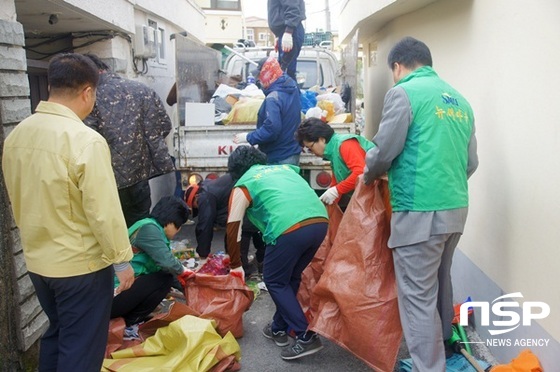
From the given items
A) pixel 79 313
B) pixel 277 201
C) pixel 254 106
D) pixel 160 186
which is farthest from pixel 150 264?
pixel 160 186

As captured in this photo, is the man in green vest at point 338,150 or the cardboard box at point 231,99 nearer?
the man in green vest at point 338,150

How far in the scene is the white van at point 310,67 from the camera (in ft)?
26.0

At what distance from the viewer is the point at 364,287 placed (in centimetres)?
310

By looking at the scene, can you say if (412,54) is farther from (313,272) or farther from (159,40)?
(159,40)

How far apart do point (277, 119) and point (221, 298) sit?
1836mm

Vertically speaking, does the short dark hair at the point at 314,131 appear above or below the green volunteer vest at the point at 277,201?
above

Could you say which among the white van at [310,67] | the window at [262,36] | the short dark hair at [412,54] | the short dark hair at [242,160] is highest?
the window at [262,36]

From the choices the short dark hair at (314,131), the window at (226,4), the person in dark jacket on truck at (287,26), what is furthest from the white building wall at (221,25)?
the short dark hair at (314,131)

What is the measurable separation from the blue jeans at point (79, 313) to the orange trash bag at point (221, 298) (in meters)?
1.13

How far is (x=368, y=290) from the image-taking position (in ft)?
10.1

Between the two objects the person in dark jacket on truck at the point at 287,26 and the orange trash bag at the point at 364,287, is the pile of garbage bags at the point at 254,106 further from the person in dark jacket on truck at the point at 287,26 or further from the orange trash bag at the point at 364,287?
the orange trash bag at the point at 364,287

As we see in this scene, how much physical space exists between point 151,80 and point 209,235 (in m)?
3.40

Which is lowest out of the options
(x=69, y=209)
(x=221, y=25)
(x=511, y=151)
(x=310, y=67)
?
(x=69, y=209)

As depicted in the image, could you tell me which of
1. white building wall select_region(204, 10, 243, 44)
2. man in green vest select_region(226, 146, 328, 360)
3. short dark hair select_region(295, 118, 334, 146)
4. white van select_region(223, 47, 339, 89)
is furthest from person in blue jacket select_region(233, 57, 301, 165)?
white building wall select_region(204, 10, 243, 44)
